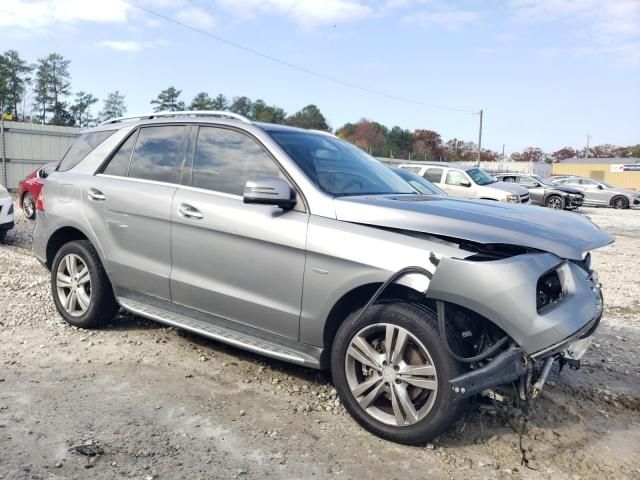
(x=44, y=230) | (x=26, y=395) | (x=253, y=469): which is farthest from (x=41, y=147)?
(x=253, y=469)

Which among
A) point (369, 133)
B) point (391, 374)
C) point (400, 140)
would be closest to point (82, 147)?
point (391, 374)

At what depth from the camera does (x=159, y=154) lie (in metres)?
4.43

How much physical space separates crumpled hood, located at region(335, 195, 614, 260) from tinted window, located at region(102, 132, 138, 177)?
2135 millimetres

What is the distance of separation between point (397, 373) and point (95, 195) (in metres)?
2.97

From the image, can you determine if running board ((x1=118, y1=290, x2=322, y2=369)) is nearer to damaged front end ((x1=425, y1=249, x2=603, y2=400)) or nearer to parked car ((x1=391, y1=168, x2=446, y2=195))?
damaged front end ((x1=425, y1=249, x2=603, y2=400))

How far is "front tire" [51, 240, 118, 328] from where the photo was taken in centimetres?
465

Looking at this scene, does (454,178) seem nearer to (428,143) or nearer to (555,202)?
(555,202)

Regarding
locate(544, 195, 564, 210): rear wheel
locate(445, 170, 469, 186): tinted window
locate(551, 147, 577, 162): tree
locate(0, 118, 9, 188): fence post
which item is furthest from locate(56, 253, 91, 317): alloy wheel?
locate(551, 147, 577, 162): tree

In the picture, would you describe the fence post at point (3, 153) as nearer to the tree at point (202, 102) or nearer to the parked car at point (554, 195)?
the parked car at point (554, 195)

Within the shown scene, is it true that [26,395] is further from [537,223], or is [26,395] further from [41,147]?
[41,147]

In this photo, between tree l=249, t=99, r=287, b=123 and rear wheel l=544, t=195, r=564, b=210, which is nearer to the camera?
rear wheel l=544, t=195, r=564, b=210

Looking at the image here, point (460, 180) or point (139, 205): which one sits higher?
point (460, 180)

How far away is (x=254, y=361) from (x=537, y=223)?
2.33 metres

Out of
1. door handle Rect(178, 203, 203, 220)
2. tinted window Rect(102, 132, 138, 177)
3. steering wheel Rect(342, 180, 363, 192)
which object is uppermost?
tinted window Rect(102, 132, 138, 177)
